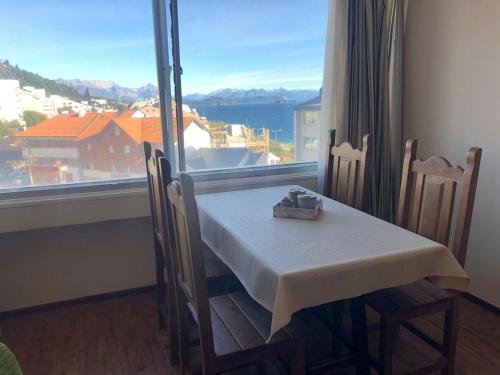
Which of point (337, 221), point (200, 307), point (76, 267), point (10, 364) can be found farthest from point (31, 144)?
point (10, 364)

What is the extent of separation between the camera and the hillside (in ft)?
7.52

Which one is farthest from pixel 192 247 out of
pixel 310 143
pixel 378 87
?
pixel 378 87

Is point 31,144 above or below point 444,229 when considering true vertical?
above

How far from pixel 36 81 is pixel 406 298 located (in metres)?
2.25

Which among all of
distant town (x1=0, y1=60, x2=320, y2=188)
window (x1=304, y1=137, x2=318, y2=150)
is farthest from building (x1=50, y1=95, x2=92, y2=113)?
window (x1=304, y1=137, x2=318, y2=150)

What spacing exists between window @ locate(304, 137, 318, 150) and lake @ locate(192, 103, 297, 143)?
0.37 ft

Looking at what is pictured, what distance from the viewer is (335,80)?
107 inches

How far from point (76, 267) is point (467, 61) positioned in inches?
106

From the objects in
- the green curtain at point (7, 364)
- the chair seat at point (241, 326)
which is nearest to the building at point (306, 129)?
the chair seat at point (241, 326)

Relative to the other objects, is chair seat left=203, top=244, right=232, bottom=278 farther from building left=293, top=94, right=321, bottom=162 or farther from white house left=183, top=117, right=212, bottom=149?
building left=293, top=94, right=321, bottom=162

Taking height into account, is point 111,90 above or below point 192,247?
above

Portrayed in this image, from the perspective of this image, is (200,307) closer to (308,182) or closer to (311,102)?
(308,182)

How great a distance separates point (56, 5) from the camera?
2.31 metres

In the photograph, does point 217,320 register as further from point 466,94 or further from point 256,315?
point 466,94
